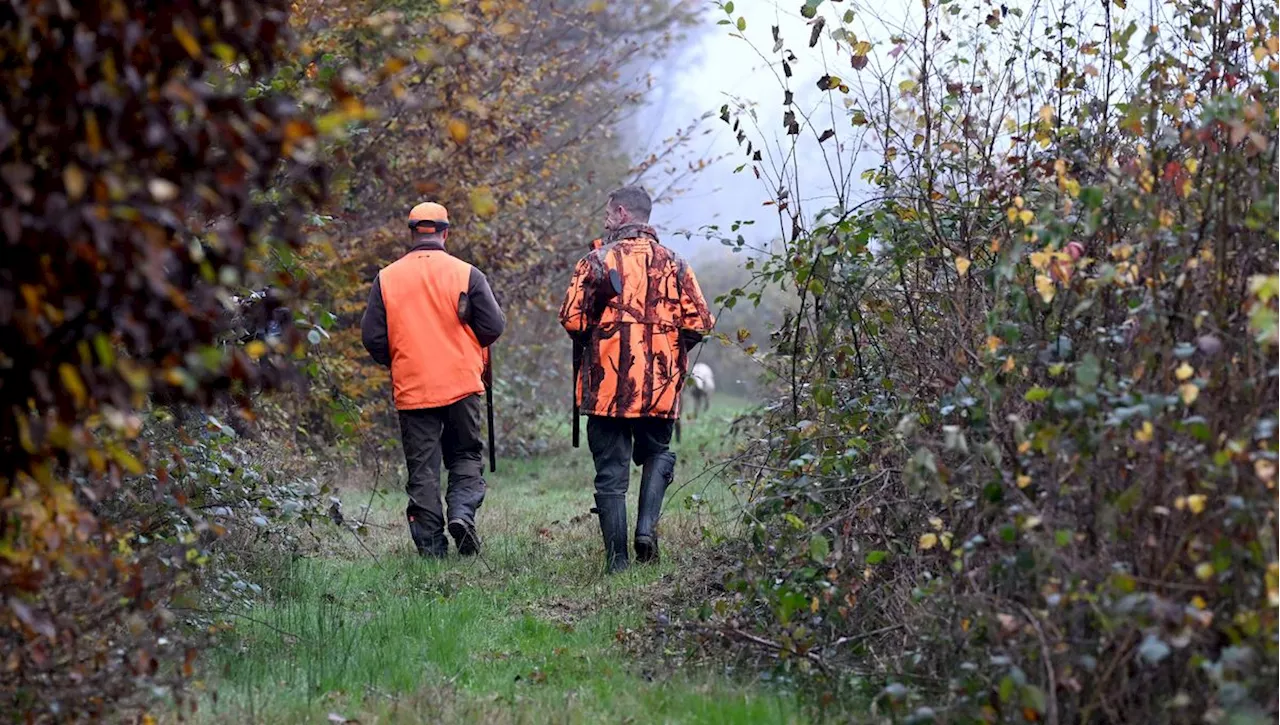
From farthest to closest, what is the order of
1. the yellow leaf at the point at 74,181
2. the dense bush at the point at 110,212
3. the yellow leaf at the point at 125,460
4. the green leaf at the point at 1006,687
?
the green leaf at the point at 1006,687
the yellow leaf at the point at 125,460
the dense bush at the point at 110,212
the yellow leaf at the point at 74,181

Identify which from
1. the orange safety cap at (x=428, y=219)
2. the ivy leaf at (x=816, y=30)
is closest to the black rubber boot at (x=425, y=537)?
the orange safety cap at (x=428, y=219)

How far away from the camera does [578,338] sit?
320 inches

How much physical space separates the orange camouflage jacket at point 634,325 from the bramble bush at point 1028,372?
0.89 metres

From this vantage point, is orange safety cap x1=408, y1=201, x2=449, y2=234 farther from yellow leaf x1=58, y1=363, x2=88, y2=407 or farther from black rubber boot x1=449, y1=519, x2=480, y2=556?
yellow leaf x1=58, y1=363, x2=88, y2=407

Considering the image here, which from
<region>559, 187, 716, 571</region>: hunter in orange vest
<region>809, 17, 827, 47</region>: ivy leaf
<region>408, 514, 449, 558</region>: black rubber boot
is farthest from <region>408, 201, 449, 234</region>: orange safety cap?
<region>809, 17, 827, 47</region>: ivy leaf

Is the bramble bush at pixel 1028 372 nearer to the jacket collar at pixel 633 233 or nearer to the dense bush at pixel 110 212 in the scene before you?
the jacket collar at pixel 633 233

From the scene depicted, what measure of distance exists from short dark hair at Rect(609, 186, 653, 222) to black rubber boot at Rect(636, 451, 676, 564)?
4.45 feet

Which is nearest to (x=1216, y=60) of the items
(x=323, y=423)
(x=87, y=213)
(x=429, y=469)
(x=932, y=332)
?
(x=932, y=332)

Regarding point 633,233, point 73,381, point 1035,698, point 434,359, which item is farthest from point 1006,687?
point 434,359

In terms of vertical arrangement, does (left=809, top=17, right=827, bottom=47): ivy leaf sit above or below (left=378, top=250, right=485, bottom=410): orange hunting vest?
above

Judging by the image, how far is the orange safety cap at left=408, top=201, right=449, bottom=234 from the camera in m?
8.60

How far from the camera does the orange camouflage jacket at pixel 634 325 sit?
7.89 meters

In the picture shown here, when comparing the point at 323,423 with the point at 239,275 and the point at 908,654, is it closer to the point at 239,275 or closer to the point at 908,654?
the point at 908,654

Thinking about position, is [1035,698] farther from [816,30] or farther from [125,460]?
[816,30]
